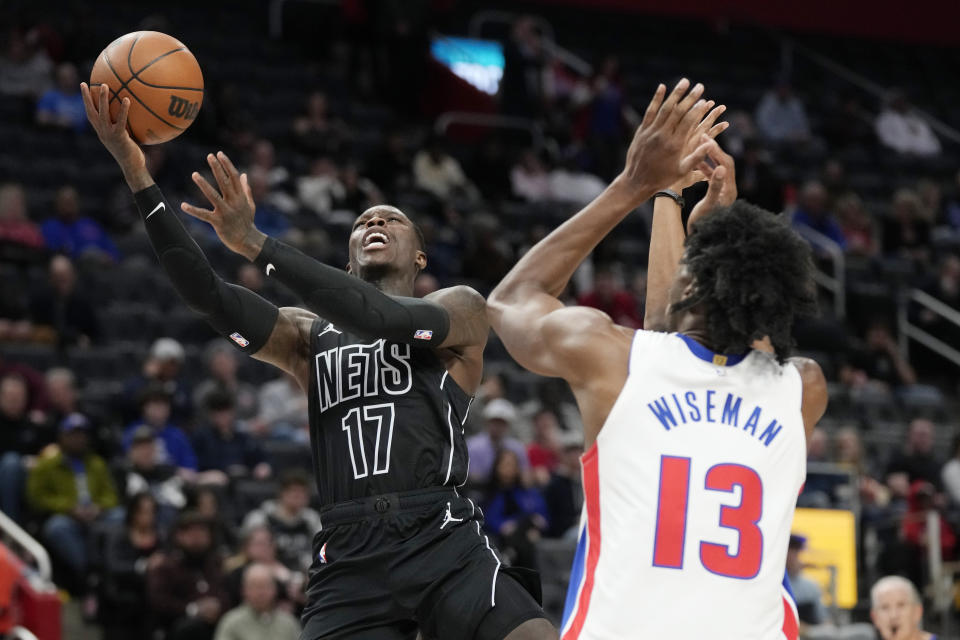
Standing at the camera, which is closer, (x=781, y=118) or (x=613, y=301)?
(x=613, y=301)

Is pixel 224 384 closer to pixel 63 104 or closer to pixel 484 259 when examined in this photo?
pixel 484 259

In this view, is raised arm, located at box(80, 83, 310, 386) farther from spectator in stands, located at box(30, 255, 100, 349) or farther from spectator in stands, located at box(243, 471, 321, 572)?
spectator in stands, located at box(30, 255, 100, 349)

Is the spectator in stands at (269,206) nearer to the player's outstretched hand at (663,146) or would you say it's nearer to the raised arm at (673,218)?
the raised arm at (673,218)

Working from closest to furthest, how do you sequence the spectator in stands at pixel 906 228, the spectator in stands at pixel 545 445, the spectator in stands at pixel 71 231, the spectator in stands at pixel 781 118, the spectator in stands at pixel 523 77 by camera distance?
the spectator in stands at pixel 545 445 < the spectator in stands at pixel 71 231 < the spectator in stands at pixel 906 228 < the spectator in stands at pixel 523 77 < the spectator in stands at pixel 781 118

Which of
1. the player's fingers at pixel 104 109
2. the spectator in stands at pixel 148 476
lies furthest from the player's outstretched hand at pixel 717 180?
the spectator in stands at pixel 148 476

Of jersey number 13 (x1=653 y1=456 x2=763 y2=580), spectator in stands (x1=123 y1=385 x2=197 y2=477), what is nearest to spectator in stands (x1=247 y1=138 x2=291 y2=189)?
spectator in stands (x1=123 y1=385 x2=197 y2=477)

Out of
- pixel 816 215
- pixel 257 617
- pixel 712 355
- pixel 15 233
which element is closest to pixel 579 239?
pixel 712 355

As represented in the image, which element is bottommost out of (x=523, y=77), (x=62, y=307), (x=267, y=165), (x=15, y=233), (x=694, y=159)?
(x=694, y=159)

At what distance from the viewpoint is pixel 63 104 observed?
14922mm

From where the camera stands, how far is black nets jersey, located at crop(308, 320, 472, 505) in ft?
16.2

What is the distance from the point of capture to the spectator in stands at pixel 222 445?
1130cm

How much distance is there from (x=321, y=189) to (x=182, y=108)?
10.4 metres

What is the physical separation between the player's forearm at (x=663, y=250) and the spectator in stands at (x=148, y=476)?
266 inches

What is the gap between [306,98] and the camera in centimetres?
1781
